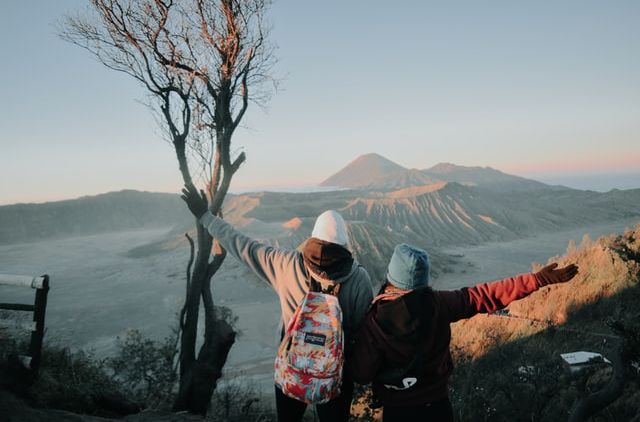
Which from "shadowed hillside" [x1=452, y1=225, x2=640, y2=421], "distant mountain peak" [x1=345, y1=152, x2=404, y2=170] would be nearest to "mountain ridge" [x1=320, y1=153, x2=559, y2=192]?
"distant mountain peak" [x1=345, y1=152, x2=404, y2=170]

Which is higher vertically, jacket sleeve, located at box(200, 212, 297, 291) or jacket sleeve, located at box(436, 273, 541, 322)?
jacket sleeve, located at box(200, 212, 297, 291)

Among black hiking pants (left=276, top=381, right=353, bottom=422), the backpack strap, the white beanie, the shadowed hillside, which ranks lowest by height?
the shadowed hillside

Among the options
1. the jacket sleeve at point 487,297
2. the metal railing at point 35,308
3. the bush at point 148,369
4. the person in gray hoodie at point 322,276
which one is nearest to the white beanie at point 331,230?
the person in gray hoodie at point 322,276

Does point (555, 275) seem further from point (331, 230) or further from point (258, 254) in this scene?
point (258, 254)

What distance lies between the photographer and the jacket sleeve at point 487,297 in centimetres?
203

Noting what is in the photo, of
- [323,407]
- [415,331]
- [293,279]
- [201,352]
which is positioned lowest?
[201,352]

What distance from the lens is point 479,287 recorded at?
211 centimetres

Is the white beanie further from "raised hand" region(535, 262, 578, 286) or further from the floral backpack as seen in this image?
"raised hand" region(535, 262, 578, 286)

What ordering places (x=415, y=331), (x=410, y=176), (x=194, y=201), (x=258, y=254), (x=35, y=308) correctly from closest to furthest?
(x=415, y=331) → (x=258, y=254) → (x=194, y=201) → (x=35, y=308) → (x=410, y=176)

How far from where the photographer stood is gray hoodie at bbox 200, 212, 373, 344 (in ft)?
7.29

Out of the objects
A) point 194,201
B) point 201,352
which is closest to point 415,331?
point 194,201

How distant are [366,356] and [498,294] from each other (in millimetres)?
807

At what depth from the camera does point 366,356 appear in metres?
1.98

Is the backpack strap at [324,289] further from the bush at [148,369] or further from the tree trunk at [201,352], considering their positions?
the bush at [148,369]
